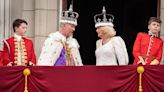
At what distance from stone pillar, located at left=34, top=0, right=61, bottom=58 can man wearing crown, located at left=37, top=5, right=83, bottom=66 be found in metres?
2.30

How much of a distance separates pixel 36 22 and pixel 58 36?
8.17 ft

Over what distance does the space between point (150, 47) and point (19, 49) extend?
2.03m

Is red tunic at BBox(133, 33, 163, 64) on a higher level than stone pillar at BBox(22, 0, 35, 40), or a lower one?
lower

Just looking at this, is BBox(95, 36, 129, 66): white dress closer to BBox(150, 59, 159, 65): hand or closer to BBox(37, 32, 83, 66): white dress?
BBox(37, 32, 83, 66): white dress

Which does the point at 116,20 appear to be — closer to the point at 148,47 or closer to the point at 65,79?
the point at 148,47

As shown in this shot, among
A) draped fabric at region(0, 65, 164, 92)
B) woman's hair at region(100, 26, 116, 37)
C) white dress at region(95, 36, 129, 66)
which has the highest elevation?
woman's hair at region(100, 26, 116, 37)

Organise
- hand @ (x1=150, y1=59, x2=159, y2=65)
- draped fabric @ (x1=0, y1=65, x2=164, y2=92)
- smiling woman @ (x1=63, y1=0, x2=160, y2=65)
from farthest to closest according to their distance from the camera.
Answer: smiling woman @ (x1=63, y1=0, x2=160, y2=65), hand @ (x1=150, y1=59, x2=159, y2=65), draped fabric @ (x1=0, y1=65, x2=164, y2=92)

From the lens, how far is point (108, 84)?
11297 mm

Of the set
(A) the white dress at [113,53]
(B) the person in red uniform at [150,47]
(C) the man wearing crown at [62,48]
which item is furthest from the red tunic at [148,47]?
(C) the man wearing crown at [62,48]

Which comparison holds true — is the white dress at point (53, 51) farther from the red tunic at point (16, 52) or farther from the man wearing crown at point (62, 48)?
the red tunic at point (16, 52)

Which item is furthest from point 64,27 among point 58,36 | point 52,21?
point 52,21

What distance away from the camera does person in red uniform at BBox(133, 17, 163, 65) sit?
39.7 ft

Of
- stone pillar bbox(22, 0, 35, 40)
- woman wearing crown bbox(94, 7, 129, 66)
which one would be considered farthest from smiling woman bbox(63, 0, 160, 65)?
woman wearing crown bbox(94, 7, 129, 66)

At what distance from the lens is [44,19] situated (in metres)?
14.2
